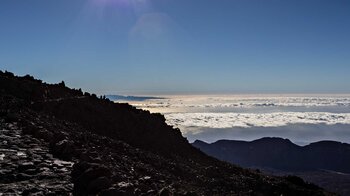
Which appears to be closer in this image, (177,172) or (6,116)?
(6,116)

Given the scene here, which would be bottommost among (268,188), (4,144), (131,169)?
(268,188)

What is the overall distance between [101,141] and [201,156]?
51.2 ft

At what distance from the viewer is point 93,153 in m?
18.6

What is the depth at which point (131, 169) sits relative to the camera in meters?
19.5

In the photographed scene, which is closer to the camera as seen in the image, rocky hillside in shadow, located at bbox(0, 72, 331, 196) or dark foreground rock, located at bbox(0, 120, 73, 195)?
dark foreground rock, located at bbox(0, 120, 73, 195)

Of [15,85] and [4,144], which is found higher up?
[15,85]

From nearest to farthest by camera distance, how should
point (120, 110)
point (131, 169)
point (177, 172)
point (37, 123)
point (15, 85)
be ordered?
point (131, 169) → point (37, 123) → point (177, 172) → point (15, 85) → point (120, 110)

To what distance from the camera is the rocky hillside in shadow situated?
13508mm

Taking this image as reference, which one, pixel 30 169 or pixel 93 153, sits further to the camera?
pixel 93 153

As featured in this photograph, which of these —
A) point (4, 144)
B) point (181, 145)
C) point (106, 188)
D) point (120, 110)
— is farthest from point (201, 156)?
point (106, 188)

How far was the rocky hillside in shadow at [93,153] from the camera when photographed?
44.3ft

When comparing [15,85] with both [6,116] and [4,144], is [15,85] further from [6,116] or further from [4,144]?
[4,144]

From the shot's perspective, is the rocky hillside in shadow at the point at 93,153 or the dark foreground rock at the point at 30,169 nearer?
the dark foreground rock at the point at 30,169

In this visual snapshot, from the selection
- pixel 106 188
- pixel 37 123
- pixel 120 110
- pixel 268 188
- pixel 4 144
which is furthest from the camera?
pixel 120 110
